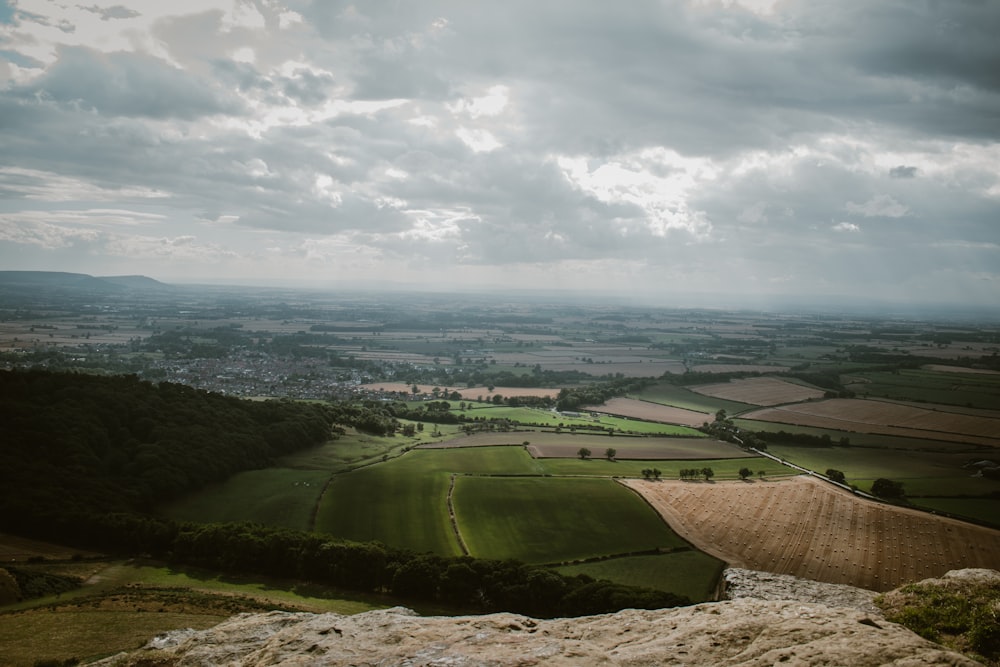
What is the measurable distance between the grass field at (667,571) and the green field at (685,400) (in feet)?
224

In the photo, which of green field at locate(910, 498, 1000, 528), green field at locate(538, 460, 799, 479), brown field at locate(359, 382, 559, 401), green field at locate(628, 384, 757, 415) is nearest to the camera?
green field at locate(910, 498, 1000, 528)

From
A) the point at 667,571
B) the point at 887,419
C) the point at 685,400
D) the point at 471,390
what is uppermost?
the point at 887,419

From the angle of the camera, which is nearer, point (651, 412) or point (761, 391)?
point (651, 412)

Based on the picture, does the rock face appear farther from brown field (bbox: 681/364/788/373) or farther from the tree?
brown field (bbox: 681/364/788/373)

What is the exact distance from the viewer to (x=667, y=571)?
46312 mm

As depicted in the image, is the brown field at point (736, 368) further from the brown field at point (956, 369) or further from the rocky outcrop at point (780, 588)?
the rocky outcrop at point (780, 588)

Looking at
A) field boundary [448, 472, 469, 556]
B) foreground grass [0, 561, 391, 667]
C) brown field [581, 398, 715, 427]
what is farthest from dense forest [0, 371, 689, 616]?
brown field [581, 398, 715, 427]

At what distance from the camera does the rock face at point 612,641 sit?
40.4 ft

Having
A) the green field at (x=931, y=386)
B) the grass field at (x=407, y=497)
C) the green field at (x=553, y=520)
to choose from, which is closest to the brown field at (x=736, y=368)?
the green field at (x=931, y=386)

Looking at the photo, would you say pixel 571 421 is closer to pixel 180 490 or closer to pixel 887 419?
pixel 887 419

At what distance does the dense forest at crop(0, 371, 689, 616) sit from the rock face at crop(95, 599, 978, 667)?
2212cm

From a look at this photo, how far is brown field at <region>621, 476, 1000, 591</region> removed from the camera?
46.0m

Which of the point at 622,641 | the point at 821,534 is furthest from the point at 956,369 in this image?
the point at 622,641

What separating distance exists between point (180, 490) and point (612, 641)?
5936 cm
